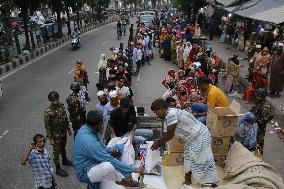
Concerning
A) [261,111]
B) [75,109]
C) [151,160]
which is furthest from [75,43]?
[151,160]

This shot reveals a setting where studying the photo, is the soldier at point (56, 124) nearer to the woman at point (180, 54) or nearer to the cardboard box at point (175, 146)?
the cardboard box at point (175, 146)

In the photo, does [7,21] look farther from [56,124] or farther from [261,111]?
[261,111]

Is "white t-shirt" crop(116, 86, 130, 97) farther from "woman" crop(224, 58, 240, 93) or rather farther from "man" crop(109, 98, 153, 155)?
"woman" crop(224, 58, 240, 93)

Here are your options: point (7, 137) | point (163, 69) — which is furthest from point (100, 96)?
point (163, 69)

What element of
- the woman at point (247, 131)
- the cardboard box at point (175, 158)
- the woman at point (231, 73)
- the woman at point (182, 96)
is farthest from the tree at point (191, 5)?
the cardboard box at point (175, 158)

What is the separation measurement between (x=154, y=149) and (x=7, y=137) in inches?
223

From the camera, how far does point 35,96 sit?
14.4 m

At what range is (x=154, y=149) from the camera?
5938 millimetres

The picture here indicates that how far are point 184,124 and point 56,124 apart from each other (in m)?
3.16

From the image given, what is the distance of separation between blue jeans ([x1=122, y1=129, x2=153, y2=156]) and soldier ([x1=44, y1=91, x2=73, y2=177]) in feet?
4.83

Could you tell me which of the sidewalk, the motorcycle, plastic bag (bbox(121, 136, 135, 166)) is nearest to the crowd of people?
plastic bag (bbox(121, 136, 135, 166))

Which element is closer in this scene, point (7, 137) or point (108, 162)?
point (108, 162)

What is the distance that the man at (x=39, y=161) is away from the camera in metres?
6.22

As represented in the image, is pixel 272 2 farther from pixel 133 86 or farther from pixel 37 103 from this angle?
pixel 37 103
